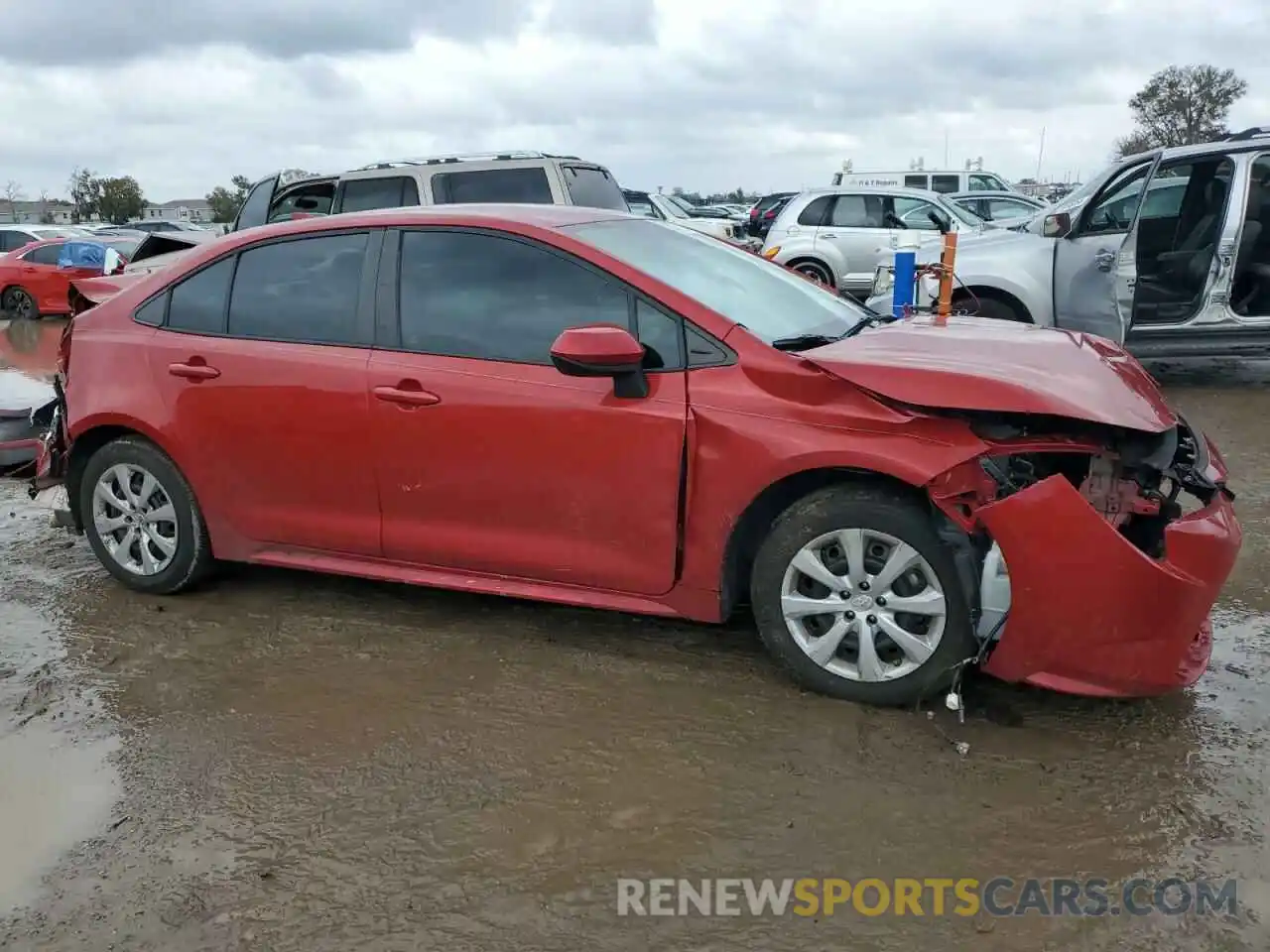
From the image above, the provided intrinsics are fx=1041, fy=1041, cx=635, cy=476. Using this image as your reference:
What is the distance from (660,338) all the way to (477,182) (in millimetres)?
7223

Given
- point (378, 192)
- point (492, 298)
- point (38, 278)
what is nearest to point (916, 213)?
point (378, 192)

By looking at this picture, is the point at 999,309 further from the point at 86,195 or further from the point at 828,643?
the point at 86,195

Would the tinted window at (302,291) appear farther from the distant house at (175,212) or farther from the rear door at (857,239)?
the distant house at (175,212)

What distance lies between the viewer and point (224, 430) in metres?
4.14

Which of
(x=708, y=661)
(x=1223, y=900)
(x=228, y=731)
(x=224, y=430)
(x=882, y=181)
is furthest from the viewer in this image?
(x=882, y=181)

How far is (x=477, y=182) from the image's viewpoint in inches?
399

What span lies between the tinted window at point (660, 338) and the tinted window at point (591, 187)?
21.9 ft

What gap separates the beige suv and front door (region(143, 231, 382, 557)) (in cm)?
583

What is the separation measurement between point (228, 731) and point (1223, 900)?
2898 millimetres

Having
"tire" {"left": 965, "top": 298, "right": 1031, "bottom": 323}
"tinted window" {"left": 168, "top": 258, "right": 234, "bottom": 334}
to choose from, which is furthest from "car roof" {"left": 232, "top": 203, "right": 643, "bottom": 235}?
"tire" {"left": 965, "top": 298, "right": 1031, "bottom": 323}

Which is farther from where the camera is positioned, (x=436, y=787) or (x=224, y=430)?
(x=224, y=430)

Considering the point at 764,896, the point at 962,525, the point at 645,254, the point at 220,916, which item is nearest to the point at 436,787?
the point at 220,916

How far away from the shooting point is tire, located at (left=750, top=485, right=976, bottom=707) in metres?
3.18

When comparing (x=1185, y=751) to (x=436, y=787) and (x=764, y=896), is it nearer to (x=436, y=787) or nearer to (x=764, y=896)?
(x=764, y=896)
